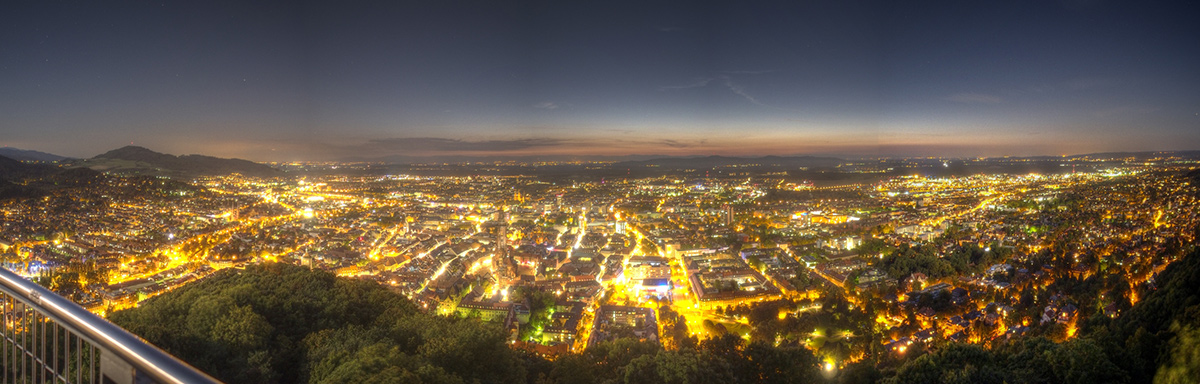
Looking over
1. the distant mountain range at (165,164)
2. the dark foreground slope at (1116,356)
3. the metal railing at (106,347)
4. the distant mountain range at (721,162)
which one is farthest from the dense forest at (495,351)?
the distant mountain range at (721,162)

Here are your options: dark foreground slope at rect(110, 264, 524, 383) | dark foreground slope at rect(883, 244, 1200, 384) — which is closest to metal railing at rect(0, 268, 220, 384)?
dark foreground slope at rect(110, 264, 524, 383)

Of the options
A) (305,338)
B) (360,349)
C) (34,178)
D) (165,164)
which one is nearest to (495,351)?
(360,349)

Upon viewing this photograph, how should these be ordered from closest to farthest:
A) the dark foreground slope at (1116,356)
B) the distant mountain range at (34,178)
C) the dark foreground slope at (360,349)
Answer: the dark foreground slope at (1116,356), the dark foreground slope at (360,349), the distant mountain range at (34,178)

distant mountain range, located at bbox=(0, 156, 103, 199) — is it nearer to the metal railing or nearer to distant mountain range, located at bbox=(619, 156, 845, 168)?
the metal railing

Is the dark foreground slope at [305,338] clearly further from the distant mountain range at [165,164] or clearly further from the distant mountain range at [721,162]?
the distant mountain range at [721,162]

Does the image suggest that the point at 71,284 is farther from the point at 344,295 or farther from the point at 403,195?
the point at 403,195

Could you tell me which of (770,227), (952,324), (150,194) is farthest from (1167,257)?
(150,194)

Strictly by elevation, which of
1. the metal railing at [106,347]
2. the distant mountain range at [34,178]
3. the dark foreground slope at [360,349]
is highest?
the metal railing at [106,347]
